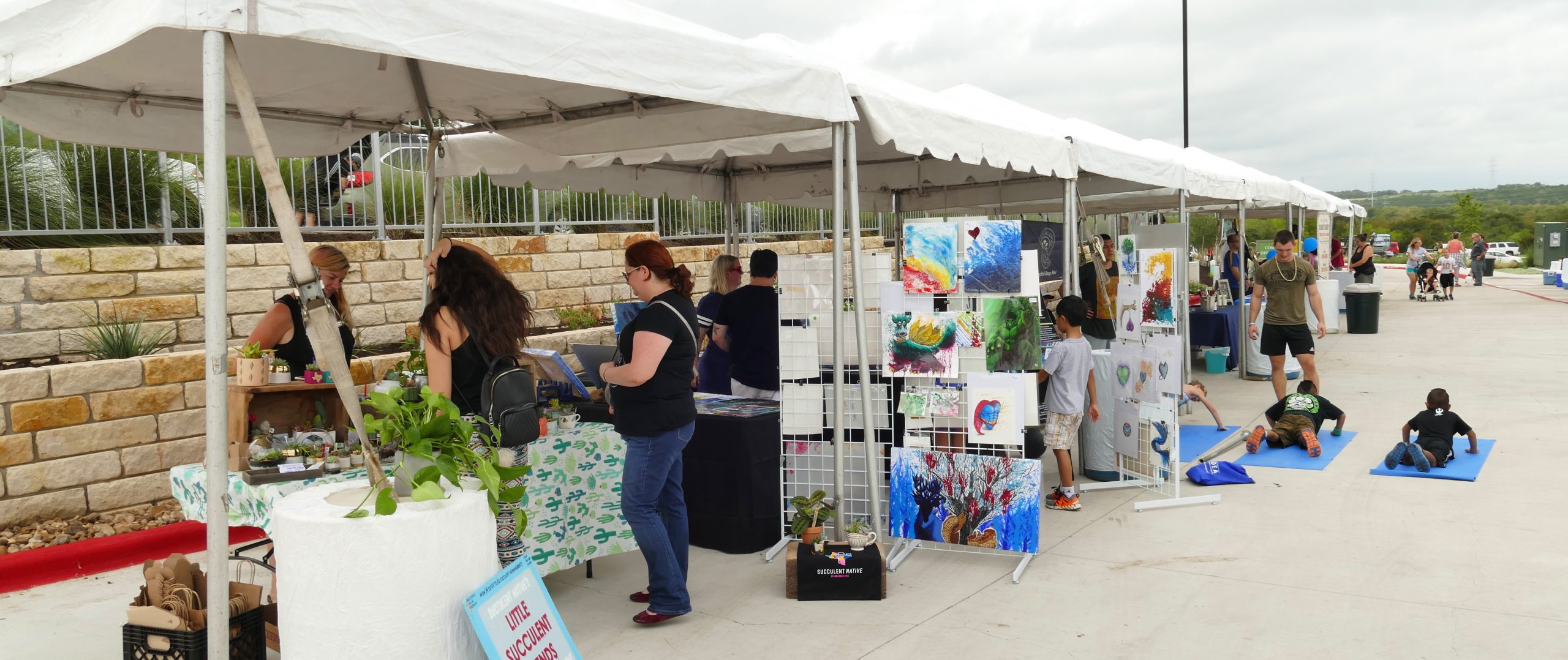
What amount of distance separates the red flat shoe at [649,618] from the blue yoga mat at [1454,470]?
531 centimetres

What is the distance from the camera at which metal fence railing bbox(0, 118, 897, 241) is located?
669 centimetres

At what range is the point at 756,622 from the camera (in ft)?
14.4

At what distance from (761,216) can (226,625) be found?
11055mm

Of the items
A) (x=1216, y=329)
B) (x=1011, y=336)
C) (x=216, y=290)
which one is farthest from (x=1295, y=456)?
(x=216, y=290)

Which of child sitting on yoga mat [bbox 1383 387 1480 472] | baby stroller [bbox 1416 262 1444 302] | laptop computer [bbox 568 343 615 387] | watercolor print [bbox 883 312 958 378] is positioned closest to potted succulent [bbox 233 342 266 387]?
laptop computer [bbox 568 343 615 387]

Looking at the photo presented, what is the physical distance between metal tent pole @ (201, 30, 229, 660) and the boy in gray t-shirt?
4.63 m

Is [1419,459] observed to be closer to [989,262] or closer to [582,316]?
[989,262]

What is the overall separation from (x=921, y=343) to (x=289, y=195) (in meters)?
5.87

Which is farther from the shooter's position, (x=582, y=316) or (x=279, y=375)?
(x=582, y=316)

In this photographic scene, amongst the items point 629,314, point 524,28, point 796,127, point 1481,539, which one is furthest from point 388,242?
point 1481,539

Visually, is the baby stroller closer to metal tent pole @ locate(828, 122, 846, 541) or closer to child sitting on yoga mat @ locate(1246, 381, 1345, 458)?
child sitting on yoga mat @ locate(1246, 381, 1345, 458)

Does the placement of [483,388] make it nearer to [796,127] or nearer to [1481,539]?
[796,127]

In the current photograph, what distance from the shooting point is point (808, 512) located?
5004 mm

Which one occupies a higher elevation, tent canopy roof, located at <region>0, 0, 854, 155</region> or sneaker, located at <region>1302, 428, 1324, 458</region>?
tent canopy roof, located at <region>0, 0, 854, 155</region>
